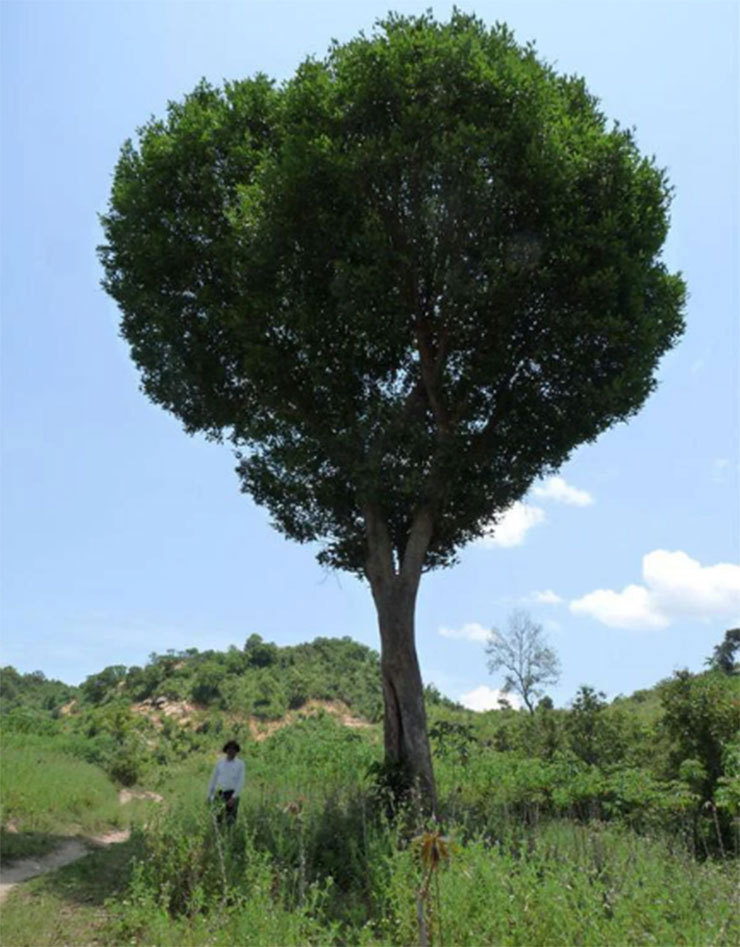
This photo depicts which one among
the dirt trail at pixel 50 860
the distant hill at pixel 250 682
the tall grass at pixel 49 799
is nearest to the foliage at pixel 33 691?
the distant hill at pixel 250 682

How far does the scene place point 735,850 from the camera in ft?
40.1

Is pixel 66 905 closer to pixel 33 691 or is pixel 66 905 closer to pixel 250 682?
pixel 250 682

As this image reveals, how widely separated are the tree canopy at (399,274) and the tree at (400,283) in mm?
44

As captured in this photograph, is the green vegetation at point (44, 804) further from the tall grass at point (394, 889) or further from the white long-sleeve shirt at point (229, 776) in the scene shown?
the tall grass at point (394, 889)

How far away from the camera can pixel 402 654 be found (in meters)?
13.7

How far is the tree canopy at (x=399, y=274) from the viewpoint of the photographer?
12.5 metres

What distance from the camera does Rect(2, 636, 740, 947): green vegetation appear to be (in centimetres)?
666

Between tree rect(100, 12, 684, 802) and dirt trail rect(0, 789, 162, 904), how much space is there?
20.6ft

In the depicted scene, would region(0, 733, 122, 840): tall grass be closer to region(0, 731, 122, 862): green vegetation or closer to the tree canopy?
region(0, 731, 122, 862): green vegetation

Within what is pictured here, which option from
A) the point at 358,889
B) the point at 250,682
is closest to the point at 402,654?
the point at 358,889

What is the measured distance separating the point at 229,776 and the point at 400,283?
8.88 m

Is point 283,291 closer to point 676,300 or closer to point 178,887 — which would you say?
point 676,300

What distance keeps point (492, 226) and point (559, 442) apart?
13.6 feet

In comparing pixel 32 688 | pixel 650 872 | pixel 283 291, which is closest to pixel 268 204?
pixel 283 291
